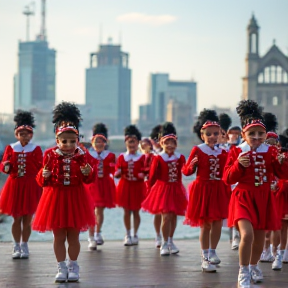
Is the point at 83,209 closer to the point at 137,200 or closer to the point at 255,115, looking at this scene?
the point at 255,115

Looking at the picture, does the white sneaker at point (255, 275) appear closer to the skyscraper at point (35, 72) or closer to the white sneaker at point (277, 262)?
the white sneaker at point (277, 262)

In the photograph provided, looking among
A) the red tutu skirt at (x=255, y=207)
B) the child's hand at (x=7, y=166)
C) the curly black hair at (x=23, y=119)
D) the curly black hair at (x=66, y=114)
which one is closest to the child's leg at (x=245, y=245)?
the red tutu skirt at (x=255, y=207)

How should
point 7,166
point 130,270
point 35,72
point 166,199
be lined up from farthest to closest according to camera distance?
point 35,72 < point 166,199 < point 7,166 < point 130,270

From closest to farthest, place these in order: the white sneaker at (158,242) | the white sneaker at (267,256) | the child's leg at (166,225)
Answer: the white sneaker at (267,256) < the child's leg at (166,225) < the white sneaker at (158,242)

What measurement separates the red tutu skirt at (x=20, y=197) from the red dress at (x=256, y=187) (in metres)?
2.66

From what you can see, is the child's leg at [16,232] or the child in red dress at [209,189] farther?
the child's leg at [16,232]

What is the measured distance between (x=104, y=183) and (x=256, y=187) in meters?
3.85

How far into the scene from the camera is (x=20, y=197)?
31.2 feet

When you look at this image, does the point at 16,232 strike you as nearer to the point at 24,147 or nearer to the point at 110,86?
the point at 24,147

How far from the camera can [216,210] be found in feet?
28.8

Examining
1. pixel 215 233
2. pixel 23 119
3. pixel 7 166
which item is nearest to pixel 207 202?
pixel 215 233

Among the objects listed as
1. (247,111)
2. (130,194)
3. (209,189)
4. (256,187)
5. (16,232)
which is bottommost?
(16,232)

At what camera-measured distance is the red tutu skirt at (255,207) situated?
294 inches

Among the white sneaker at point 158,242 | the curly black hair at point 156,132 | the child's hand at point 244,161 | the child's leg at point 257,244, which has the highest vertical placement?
the curly black hair at point 156,132
